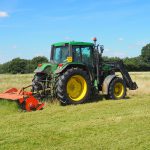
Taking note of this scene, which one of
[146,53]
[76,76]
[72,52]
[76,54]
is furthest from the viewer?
[146,53]

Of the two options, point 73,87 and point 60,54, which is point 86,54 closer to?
point 60,54

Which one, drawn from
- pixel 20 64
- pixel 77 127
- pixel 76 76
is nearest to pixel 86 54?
pixel 76 76

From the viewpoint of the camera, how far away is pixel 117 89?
13898mm

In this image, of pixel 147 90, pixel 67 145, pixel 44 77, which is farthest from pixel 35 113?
pixel 147 90

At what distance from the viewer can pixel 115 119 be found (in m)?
9.00

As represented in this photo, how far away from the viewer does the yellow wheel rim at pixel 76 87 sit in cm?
1233

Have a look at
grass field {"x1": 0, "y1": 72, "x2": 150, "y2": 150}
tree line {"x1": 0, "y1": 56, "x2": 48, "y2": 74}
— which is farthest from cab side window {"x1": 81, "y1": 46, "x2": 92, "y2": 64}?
tree line {"x1": 0, "y1": 56, "x2": 48, "y2": 74}

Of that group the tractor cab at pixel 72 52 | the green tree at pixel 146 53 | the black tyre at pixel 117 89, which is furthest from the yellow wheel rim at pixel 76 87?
the green tree at pixel 146 53

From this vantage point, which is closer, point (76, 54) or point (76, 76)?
point (76, 76)

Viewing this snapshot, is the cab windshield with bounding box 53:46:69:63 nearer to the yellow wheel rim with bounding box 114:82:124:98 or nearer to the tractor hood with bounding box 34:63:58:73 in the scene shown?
the tractor hood with bounding box 34:63:58:73

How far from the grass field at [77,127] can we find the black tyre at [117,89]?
1.62 m

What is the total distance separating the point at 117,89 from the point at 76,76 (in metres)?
2.28

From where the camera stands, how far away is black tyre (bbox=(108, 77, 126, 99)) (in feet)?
43.8

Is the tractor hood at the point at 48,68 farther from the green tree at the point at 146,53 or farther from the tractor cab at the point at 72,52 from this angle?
the green tree at the point at 146,53
